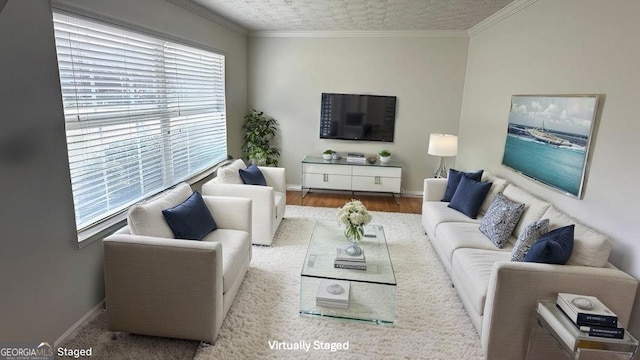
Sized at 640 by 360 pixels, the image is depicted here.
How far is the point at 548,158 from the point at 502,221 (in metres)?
0.68

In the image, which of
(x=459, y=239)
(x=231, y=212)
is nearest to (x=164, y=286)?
(x=231, y=212)

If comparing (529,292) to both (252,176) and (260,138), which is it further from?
(260,138)

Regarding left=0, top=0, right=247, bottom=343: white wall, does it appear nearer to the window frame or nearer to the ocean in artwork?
the window frame

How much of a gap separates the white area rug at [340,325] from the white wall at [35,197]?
967 mm

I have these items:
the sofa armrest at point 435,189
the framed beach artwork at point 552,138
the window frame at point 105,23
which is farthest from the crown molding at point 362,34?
the sofa armrest at point 435,189

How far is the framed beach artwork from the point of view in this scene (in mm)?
2594

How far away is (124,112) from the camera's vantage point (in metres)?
2.89

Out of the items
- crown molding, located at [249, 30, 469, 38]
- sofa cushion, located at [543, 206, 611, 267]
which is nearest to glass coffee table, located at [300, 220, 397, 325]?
sofa cushion, located at [543, 206, 611, 267]

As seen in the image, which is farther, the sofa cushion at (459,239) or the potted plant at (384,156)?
the potted plant at (384,156)

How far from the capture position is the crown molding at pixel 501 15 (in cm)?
359

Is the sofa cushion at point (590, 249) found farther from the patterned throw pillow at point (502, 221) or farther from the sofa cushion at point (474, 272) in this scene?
the patterned throw pillow at point (502, 221)

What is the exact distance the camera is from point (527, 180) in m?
3.40

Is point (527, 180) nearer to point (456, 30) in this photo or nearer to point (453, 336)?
point (453, 336)

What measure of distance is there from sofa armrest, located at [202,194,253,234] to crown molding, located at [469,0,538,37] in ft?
11.2
